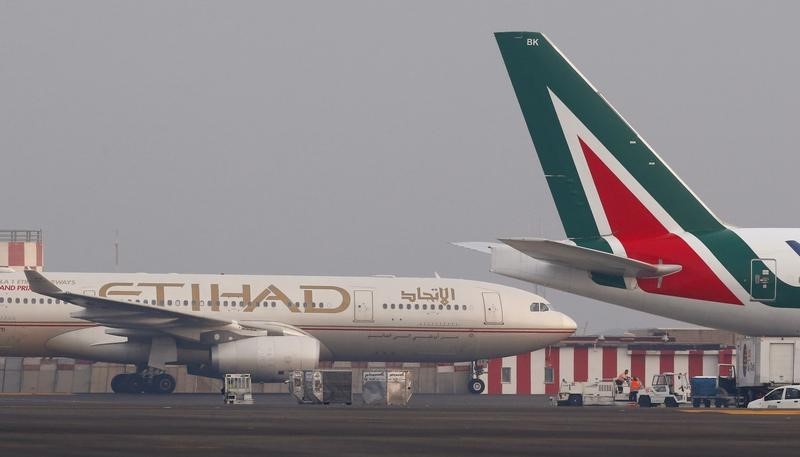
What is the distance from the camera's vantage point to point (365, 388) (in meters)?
36.4

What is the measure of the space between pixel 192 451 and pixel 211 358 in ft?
89.8

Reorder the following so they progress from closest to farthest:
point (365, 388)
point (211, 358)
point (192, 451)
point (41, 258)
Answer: point (192, 451) → point (365, 388) → point (211, 358) → point (41, 258)

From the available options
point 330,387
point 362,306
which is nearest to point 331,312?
point 362,306

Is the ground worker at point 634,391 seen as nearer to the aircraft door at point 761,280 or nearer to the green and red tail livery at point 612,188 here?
the aircraft door at point 761,280

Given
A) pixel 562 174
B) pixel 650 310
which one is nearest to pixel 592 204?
pixel 562 174

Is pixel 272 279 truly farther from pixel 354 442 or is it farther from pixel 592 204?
pixel 354 442

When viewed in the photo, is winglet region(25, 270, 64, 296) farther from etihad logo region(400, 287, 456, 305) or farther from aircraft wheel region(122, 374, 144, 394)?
etihad logo region(400, 287, 456, 305)

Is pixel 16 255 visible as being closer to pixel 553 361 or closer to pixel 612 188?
pixel 553 361

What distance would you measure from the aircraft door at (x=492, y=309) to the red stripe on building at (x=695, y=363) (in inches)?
584

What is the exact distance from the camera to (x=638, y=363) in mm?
58844

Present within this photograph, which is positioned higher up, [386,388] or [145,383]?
[386,388]

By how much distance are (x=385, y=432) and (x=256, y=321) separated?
25355mm

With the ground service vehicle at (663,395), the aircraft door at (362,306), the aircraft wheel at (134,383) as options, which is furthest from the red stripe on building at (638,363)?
the aircraft wheel at (134,383)

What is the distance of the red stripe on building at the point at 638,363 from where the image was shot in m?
58.6
